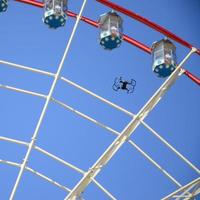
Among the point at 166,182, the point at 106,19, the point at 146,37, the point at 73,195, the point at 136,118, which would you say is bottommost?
the point at 73,195

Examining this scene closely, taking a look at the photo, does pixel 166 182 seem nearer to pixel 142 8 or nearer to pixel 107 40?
pixel 142 8

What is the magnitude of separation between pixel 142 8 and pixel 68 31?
3.08 meters

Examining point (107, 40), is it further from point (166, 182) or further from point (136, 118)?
point (166, 182)

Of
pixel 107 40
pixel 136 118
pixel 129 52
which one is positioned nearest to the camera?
pixel 107 40

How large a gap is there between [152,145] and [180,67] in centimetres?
1059

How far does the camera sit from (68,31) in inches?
895

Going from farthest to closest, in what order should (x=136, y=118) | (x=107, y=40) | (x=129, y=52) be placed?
(x=129, y=52), (x=136, y=118), (x=107, y=40)

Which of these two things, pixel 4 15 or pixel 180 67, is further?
pixel 4 15

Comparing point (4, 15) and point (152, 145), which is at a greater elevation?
point (4, 15)

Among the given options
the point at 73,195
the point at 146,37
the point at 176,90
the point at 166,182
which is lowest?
the point at 73,195

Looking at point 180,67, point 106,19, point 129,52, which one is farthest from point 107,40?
point 129,52

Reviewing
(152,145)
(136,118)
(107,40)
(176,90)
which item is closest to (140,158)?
(152,145)

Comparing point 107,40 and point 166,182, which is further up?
point 166,182

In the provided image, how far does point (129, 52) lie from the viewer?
22.4 m
